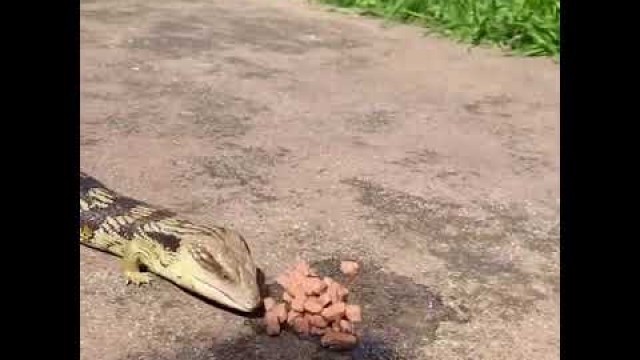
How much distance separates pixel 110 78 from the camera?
661cm

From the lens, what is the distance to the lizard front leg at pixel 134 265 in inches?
138

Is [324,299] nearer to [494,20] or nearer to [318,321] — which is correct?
[318,321]

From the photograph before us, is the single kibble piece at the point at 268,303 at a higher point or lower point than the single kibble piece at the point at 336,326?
lower

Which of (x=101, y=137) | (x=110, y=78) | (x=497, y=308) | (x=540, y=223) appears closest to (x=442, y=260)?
(x=497, y=308)

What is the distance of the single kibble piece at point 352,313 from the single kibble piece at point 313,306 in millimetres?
111

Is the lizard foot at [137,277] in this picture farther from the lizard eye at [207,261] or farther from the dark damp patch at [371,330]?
the dark damp patch at [371,330]

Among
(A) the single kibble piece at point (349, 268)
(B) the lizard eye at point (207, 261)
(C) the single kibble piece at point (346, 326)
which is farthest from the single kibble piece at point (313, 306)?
(A) the single kibble piece at point (349, 268)

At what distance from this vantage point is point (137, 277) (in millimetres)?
3523

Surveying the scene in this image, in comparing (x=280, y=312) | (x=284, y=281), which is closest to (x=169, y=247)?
(x=284, y=281)

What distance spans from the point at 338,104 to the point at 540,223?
2389 millimetres

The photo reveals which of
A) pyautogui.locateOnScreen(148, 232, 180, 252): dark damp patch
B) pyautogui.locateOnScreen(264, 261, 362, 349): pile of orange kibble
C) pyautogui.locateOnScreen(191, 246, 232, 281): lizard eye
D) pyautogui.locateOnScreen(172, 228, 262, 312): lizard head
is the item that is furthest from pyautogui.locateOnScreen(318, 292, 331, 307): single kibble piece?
pyautogui.locateOnScreen(148, 232, 180, 252): dark damp patch

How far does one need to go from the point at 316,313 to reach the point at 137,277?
868 millimetres
